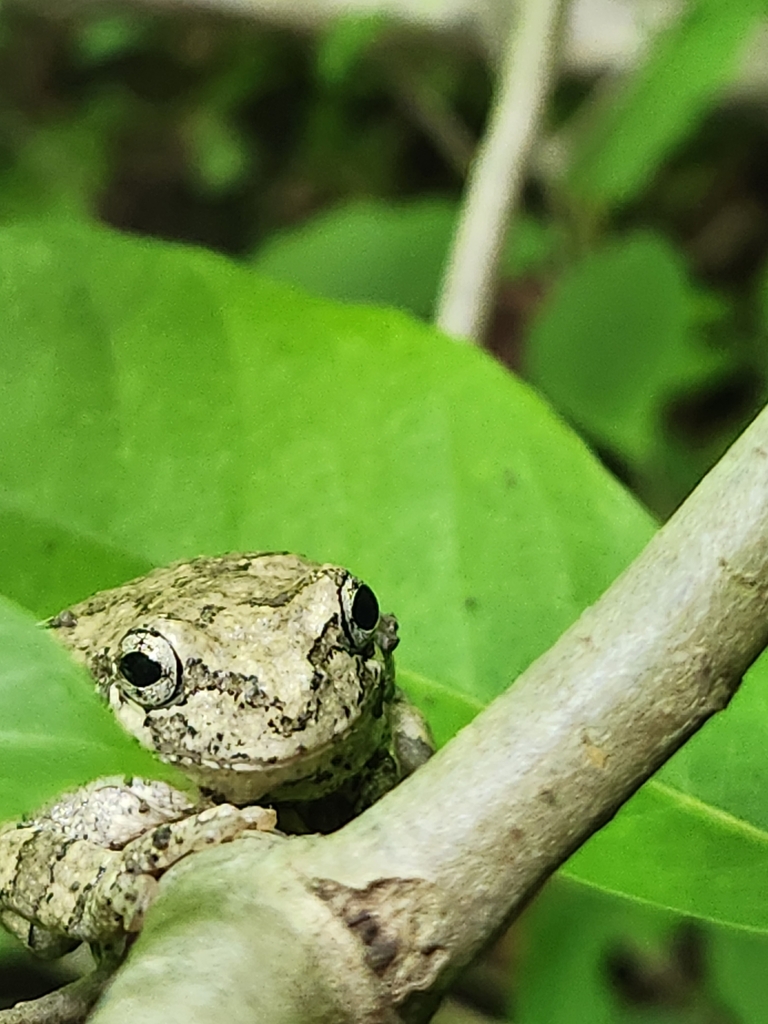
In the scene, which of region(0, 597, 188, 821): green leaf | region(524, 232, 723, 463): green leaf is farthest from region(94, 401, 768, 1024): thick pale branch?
region(524, 232, 723, 463): green leaf

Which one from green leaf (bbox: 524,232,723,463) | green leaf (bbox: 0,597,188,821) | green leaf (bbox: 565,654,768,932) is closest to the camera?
green leaf (bbox: 0,597,188,821)

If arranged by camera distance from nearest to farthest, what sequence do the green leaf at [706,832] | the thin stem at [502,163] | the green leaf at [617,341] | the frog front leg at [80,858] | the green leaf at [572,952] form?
the frog front leg at [80,858] → the green leaf at [706,832] → the thin stem at [502,163] → the green leaf at [572,952] → the green leaf at [617,341]

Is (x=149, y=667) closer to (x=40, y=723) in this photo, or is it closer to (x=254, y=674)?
(x=254, y=674)

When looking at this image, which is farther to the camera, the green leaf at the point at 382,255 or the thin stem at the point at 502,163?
the green leaf at the point at 382,255

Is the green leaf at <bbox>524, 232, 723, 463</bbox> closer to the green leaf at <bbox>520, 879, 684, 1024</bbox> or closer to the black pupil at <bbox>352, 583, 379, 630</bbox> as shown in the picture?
the green leaf at <bbox>520, 879, 684, 1024</bbox>

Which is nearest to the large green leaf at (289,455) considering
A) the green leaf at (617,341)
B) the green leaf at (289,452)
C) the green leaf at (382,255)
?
the green leaf at (289,452)

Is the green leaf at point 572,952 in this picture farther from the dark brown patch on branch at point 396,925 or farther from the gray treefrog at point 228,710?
the dark brown patch on branch at point 396,925

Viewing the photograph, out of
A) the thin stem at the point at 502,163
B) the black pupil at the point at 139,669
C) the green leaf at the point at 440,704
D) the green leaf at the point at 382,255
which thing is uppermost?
the thin stem at the point at 502,163
